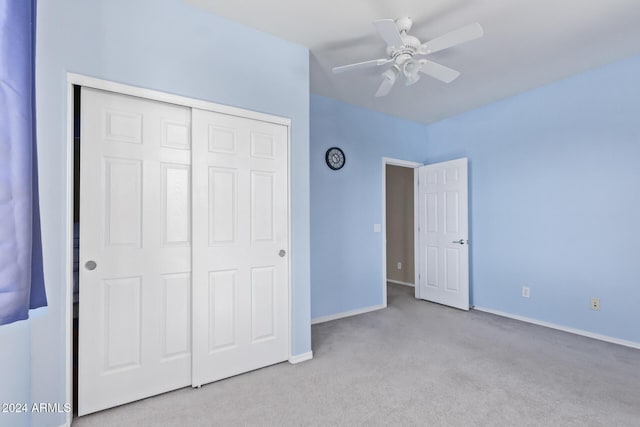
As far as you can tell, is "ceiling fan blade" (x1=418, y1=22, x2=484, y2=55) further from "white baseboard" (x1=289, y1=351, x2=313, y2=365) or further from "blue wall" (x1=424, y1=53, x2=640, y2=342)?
"white baseboard" (x1=289, y1=351, x2=313, y2=365)

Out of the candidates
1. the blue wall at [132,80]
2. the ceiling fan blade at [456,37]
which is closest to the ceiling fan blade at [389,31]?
the ceiling fan blade at [456,37]

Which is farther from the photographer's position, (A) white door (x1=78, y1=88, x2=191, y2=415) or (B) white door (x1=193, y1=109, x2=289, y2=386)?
(B) white door (x1=193, y1=109, x2=289, y2=386)

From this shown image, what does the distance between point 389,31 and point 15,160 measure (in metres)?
1.90

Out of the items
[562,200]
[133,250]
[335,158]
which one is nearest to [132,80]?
[133,250]

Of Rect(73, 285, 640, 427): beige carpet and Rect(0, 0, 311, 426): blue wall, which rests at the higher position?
Rect(0, 0, 311, 426): blue wall

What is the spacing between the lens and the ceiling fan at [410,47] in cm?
185

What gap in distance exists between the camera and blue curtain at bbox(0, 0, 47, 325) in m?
0.82

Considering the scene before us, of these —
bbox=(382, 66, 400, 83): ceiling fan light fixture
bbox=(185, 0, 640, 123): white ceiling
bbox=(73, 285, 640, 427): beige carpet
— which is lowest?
bbox=(73, 285, 640, 427): beige carpet

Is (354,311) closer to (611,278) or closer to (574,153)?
(611,278)

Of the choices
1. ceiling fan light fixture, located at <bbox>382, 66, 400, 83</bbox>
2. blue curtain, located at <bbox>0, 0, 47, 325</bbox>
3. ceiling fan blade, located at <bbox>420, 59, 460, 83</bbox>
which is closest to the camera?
blue curtain, located at <bbox>0, 0, 47, 325</bbox>

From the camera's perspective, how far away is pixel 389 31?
6.15ft

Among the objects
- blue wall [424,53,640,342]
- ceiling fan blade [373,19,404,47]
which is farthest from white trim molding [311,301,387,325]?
ceiling fan blade [373,19,404,47]

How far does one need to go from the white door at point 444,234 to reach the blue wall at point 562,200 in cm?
21

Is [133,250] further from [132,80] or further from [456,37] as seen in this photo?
[456,37]
